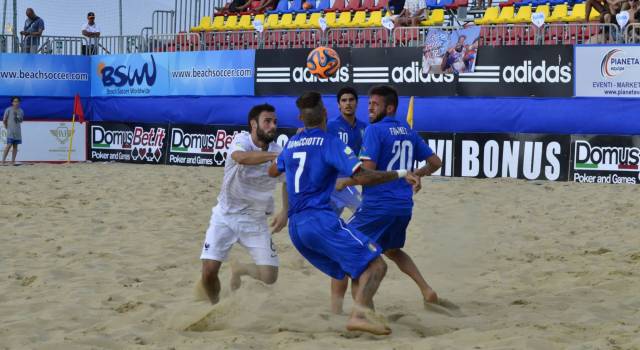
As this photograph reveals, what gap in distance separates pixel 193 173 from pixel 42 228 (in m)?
8.17

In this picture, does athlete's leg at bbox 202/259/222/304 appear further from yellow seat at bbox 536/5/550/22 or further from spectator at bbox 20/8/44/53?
spectator at bbox 20/8/44/53

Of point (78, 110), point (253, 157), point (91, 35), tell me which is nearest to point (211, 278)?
point (253, 157)

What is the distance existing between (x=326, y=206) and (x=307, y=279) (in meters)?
2.67

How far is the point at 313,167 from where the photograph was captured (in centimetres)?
571

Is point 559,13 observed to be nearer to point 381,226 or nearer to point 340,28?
point 340,28

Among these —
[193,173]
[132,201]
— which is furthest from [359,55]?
[132,201]

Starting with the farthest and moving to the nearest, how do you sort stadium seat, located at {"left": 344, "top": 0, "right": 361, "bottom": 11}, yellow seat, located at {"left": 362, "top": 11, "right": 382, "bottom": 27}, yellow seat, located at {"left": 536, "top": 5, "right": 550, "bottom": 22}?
stadium seat, located at {"left": 344, "top": 0, "right": 361, "bottom": 11}
yellow seat, located at {"left": 362, "top": 11, "right": 382, "bottom": 27}
yellow seat, located at {"left": 536, "top": 5, "right": 550, "bottom": 22}

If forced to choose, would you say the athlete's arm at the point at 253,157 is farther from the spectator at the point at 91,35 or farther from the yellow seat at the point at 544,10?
the spectator at the point at 91,35

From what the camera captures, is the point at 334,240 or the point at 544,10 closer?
the point at 334,240

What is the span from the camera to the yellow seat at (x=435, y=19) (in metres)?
19.9

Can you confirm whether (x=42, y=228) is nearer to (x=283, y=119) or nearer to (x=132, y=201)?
(x=132, y=201)

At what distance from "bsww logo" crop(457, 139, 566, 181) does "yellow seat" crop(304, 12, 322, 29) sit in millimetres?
5291

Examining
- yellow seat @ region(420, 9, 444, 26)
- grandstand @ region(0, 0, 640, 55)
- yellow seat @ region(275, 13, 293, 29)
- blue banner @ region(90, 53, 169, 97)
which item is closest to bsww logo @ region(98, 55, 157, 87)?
blue banner @ region(90, 53, 169, 97)

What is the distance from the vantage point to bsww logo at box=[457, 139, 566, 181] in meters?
17.0
